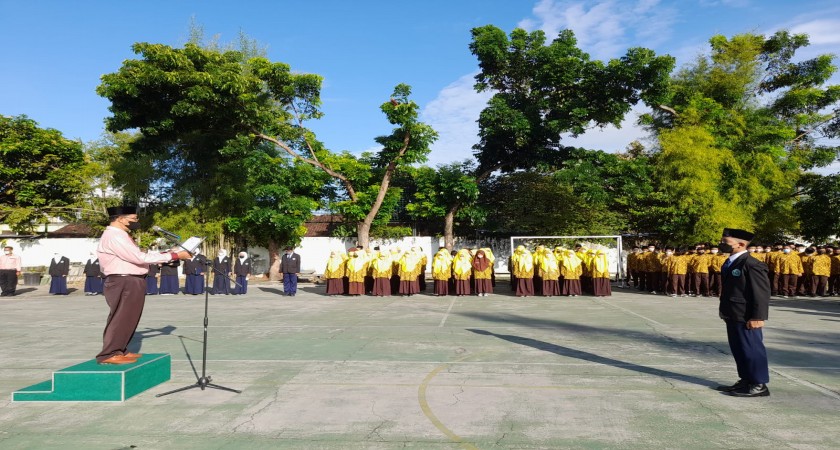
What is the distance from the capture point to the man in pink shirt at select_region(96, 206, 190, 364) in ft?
18.5

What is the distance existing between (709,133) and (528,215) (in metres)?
8.29

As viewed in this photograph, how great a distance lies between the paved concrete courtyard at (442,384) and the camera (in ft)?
14.2

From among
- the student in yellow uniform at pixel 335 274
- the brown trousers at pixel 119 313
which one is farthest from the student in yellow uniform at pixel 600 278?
the brown trousers at pixel 119 313

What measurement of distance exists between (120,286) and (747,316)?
618 centimetres

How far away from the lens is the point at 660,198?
2255 centimetres

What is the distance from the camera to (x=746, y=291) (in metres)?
5.48

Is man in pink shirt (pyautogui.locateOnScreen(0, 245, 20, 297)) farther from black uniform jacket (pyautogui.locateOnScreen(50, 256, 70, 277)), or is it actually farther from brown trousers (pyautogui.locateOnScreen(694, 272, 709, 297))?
brown trousers (pyautogui.locateOnScreen(694, 272, 709, 297))

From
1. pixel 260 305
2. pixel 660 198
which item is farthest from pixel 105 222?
pixel 660 198

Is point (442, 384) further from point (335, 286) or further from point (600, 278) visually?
point (335, 286)

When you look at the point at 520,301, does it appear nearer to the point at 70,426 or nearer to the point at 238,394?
the point at 238,394

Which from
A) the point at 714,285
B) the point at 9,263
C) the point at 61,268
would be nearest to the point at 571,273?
the point at 714,285

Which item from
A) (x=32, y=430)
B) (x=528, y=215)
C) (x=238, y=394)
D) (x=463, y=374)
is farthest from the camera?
(x=528, y=215)

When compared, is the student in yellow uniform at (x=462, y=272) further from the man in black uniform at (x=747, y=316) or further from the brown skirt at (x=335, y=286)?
the man in black uniform at (x=747, y=316)

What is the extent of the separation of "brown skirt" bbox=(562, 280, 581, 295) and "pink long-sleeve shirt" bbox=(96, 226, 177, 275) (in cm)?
1283
